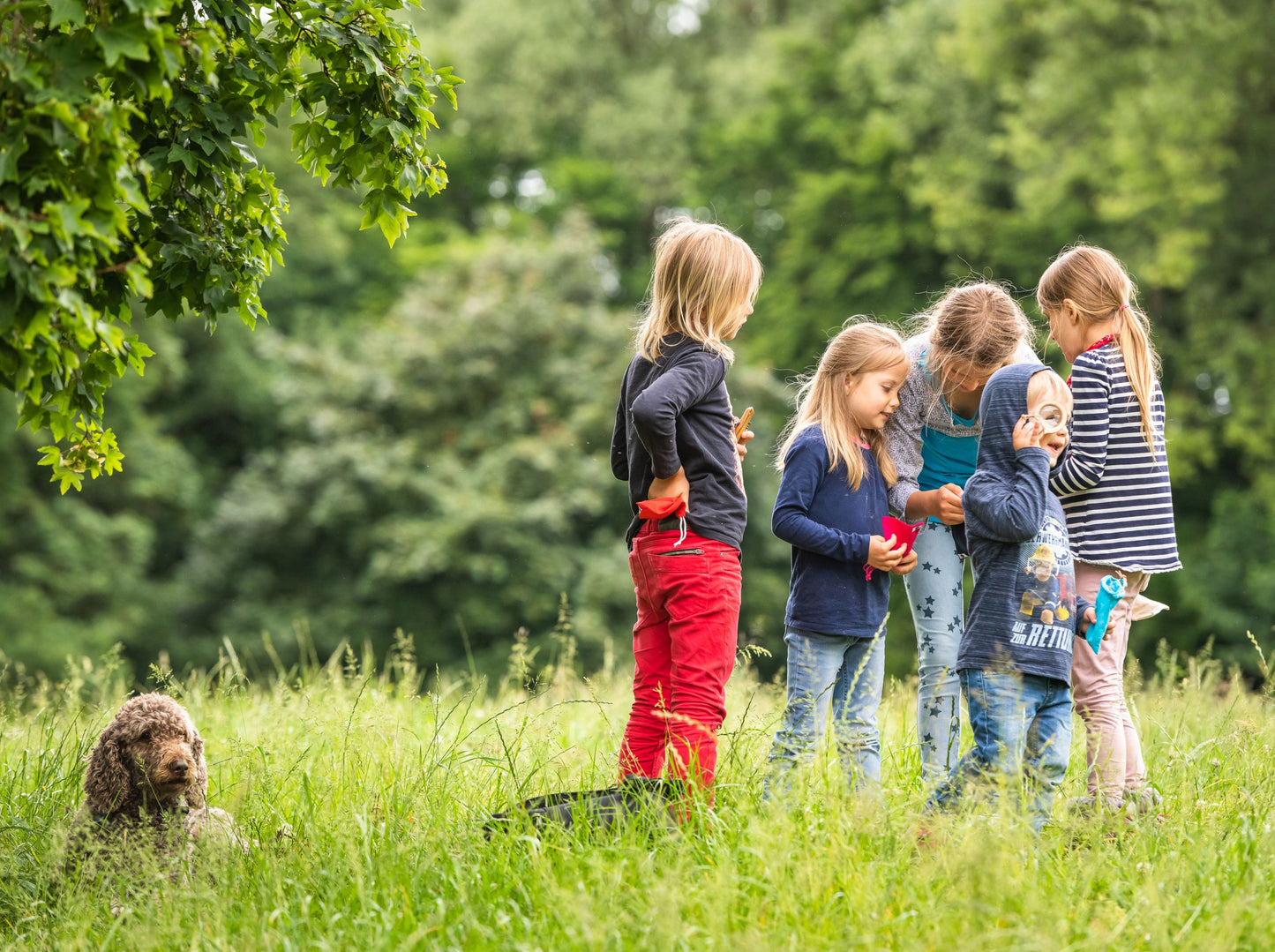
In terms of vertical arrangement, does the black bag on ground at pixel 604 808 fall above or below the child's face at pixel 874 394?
below

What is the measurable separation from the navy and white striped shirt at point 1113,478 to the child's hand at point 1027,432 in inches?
12.6

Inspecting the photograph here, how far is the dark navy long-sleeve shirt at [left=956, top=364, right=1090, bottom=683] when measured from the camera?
3.00 m

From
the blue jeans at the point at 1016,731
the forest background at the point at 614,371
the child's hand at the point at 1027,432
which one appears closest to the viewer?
the blue jeans at the point at 1016,731

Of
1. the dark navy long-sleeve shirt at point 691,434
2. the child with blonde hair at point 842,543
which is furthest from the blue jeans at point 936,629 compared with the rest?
the dark navy long-sleeve shirt at point 691,434

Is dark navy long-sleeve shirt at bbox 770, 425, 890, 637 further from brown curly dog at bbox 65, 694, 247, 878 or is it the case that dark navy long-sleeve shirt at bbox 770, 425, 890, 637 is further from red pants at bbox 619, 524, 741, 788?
brown curly dog at bbox 65, 694, 247, 878

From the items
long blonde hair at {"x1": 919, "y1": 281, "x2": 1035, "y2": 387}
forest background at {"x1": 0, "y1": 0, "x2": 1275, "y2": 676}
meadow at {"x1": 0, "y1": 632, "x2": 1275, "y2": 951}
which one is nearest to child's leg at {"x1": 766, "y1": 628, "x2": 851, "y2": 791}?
meadow at {"x1": 0, "y1": 632, "x2": 1275, "y2": 951}

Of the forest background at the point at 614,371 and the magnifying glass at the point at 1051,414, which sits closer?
the magnifying glass at the point at 1051,414

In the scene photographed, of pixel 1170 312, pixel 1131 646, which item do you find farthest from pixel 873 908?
pixel 1170 312

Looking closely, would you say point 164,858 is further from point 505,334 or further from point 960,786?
point 505,334

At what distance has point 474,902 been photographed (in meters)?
2.73

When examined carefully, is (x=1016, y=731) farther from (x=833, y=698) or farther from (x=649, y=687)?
(x=649, y=687)

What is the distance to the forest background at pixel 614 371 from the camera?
13.9 metres

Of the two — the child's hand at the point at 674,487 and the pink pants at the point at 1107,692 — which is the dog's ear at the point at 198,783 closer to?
the child's hand at the point at 674,487

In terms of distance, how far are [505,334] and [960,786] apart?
43.1 ft
